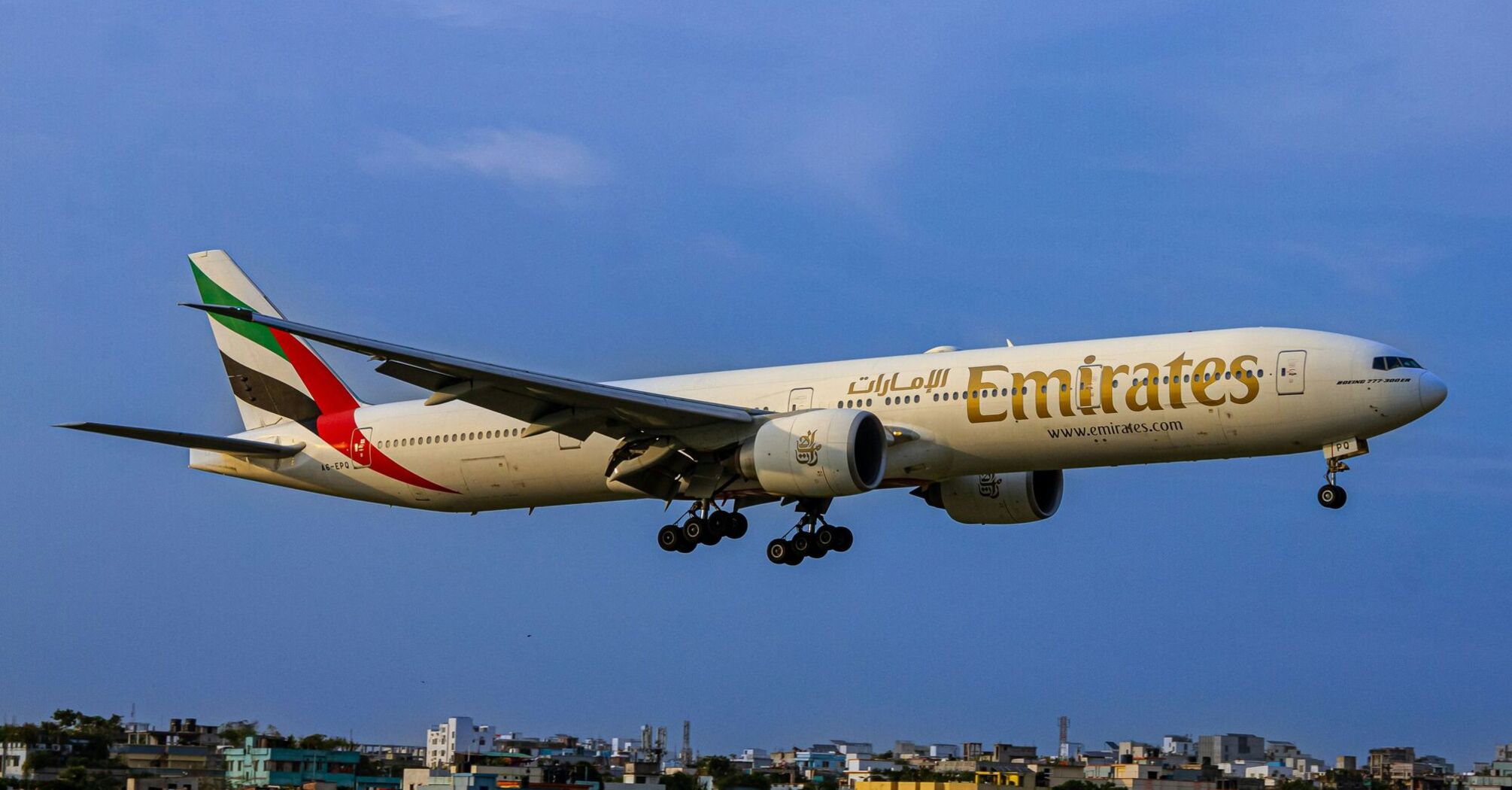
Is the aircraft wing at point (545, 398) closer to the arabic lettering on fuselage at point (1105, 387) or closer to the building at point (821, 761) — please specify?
the arabic lettering on fuselage at point (1105, 387)

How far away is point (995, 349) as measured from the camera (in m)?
37.7

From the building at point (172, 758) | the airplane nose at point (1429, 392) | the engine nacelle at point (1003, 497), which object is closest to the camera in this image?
the airplane nose at point (1429, 392)

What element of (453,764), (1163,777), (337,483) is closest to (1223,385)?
(337,483)

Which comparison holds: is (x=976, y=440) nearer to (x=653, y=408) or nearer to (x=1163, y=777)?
(x=653, y=408)

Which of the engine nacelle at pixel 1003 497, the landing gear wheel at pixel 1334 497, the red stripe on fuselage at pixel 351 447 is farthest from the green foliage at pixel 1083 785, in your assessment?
the landing gear wheel at pixel 1334 497

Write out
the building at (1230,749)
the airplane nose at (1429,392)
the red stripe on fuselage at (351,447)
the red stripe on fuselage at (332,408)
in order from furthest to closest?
the building at (1230,749) < the red stripe on fuselage at (332,408) < the red stripe on fuselage at (351,447) < the airplane nose at (1429,392)

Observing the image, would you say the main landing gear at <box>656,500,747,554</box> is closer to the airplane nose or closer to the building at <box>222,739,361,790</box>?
the airplane nose

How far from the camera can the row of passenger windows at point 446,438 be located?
139ft

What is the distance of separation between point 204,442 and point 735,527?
13.5 meters

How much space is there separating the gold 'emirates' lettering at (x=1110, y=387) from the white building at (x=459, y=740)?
74.8 m

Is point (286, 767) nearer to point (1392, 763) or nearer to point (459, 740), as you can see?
point (459, 740)

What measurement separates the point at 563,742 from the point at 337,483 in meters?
66.6

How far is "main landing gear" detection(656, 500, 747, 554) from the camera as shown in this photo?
40406mm

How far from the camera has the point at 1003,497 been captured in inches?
1687
